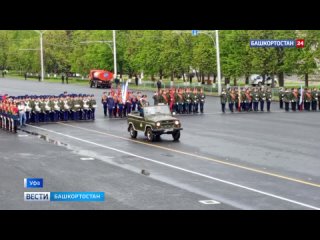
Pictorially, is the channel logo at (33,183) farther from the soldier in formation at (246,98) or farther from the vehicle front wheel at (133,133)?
the soldier in formation at (246,98)

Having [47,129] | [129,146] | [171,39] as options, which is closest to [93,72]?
[171,39]

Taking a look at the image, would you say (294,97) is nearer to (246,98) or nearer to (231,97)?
(246,98)

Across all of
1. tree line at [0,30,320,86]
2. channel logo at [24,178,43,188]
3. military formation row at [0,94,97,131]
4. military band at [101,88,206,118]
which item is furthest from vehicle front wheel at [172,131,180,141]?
tree line at [0,30,320,86]

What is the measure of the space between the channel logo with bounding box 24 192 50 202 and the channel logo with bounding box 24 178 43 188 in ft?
2.89

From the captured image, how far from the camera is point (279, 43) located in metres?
56.8

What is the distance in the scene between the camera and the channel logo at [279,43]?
5612 centimetres

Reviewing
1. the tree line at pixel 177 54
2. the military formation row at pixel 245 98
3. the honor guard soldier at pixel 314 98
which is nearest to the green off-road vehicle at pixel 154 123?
the military formation row at pixel 245 98

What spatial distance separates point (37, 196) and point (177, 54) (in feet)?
202

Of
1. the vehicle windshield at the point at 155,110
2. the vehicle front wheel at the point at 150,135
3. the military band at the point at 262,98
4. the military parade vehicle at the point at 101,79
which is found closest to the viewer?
the vehicle front wheel at the point at 150,135

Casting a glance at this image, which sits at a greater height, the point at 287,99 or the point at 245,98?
the point at 245,98

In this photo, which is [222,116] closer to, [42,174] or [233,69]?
[42,174]

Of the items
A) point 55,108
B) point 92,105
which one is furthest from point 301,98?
point 55,108

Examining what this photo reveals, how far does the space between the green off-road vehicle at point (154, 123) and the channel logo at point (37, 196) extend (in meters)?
11.4
